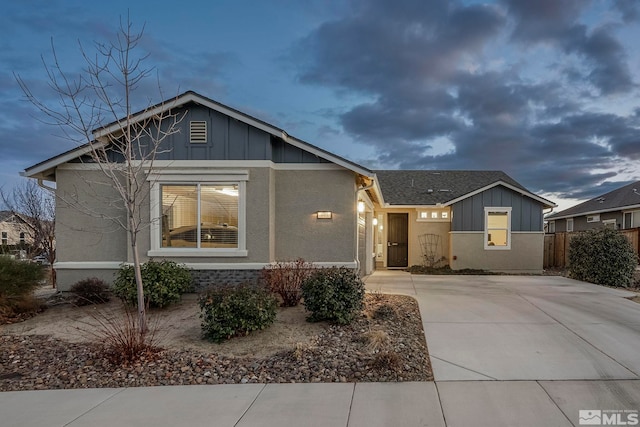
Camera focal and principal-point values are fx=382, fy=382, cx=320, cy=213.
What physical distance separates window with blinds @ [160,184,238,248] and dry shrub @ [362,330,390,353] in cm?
445

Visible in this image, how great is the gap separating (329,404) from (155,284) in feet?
16.4

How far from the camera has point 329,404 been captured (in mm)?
3918

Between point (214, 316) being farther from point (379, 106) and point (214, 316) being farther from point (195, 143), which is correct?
point (379, 106)

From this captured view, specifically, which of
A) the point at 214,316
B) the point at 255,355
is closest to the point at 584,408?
the point at 255,355

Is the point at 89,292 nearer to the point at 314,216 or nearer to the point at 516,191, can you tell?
the point at 314,216

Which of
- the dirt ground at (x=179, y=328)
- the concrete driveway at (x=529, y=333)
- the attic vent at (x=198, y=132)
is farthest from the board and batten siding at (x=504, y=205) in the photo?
the attic vent at (x=198, y=132)

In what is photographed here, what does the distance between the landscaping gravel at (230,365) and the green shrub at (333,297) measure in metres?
0.35

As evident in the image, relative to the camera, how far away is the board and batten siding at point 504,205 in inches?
582

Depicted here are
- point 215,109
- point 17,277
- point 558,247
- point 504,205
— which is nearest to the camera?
point 17,277

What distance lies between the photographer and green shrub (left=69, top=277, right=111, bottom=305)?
8414mm

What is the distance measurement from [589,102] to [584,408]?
50.2 feet

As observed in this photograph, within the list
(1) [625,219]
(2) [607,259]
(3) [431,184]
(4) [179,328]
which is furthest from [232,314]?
(1) [625,219]

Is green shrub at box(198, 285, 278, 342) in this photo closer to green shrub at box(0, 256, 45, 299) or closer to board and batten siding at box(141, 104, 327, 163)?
board and batten siding at box(141, 104, 327, 163)

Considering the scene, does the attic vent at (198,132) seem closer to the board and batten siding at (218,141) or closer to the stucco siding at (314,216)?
the board and batten siding at (218,141)
